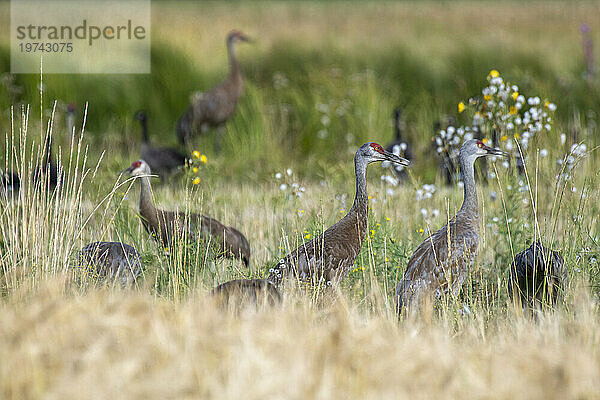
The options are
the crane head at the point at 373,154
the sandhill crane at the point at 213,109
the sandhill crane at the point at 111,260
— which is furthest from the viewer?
the sandhill crane at the point at 213,109

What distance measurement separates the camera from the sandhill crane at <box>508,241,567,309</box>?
4.51 m

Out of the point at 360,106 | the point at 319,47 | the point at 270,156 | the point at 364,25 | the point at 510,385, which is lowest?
the point at 510,385

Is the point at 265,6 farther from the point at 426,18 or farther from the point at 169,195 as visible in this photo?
the point at 169,195

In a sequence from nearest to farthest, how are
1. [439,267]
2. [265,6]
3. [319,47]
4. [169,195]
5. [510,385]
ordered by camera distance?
1. [510,385]
2. [439,267]
3. [169,195]
4. [319,47]
5. [265,6]

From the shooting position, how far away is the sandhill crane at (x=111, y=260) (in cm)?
481

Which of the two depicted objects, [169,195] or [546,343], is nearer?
[546,343]

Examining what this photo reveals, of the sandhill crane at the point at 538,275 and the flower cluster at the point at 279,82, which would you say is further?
the flower cluster at the point at 279,82

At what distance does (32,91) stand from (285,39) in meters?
4.93

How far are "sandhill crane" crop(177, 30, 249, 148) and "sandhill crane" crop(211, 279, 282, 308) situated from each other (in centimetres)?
788

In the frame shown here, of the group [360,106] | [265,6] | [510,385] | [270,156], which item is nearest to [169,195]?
[270,156]

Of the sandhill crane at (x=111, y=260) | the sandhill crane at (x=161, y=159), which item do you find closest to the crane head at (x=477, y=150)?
the sandhill crane at (x=111, y=260)

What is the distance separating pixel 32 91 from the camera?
12625mm

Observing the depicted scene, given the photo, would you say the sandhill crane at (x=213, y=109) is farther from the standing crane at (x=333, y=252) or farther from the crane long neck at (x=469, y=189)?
the crane long neck at (x=469, y=189)

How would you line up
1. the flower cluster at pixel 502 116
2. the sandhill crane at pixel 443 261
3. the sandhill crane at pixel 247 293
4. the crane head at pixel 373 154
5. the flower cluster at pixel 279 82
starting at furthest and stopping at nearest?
the flower cluster at pixel 279 82, the flower cluster at pixel 502 116, the crane head at pixel 373 154, the sandhill crane at pixel 443 261, the sandhill crane at pixel 247 293
